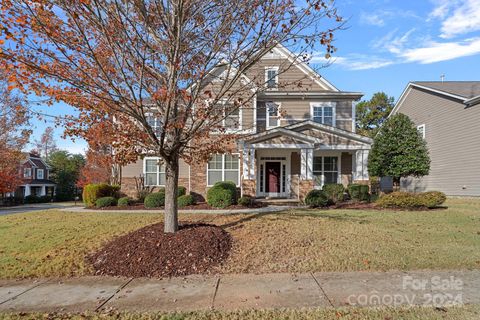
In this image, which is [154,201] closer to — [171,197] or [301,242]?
[171,197]

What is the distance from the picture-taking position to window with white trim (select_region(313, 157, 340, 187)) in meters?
19.6

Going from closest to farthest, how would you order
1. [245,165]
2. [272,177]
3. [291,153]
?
[245,165] < [291,153] < [272,177]

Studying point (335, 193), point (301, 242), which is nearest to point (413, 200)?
point (335, 193)

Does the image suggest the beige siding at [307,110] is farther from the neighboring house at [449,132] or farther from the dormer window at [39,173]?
the dormer window at [39,173]

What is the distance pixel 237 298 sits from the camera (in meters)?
4.67

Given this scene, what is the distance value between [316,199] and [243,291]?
9491 mm

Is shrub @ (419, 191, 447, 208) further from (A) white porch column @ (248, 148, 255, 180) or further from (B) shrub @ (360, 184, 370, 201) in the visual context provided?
(A) white porch column @ (248, 148, 255, 180)

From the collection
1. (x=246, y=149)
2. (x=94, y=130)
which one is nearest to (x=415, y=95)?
(x=246, y=149)

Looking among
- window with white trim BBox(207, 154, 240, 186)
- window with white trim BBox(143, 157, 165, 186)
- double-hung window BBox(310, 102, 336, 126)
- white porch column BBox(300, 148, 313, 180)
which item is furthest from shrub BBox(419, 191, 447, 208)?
window with white trim BBox(143, 157, 165, 186)

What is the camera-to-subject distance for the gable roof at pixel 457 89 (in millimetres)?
18834

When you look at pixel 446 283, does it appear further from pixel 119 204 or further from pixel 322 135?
pixel 119 204

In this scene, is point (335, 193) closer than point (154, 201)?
Yes

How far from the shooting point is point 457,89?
20953 mm

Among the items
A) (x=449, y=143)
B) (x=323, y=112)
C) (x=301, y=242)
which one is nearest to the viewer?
(x=301, y=242)
